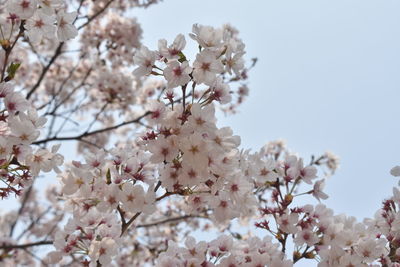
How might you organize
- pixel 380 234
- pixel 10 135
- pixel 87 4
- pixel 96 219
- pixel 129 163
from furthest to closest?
pixel 87 4
pixel 380 234
pixel 96 219
pixel 129 163
pixel 10 135

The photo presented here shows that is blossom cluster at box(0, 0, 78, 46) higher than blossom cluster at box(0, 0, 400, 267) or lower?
higher

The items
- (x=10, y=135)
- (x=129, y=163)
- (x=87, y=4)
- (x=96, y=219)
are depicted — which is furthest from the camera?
(x=87, y=4)

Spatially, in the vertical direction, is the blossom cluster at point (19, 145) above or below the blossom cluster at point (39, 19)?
below

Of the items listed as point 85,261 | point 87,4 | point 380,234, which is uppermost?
point 87,4

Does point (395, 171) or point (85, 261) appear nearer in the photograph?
point (85, 261)

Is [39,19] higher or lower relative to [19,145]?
higher

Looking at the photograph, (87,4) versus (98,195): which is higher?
(87,4)

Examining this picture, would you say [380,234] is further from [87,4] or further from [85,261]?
[87,4]

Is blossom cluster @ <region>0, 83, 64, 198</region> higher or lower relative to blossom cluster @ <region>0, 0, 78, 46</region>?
lower

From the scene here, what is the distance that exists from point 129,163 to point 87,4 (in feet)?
18.1

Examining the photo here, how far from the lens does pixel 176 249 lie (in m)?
2.91

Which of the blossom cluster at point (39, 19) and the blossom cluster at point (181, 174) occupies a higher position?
the blossom cluster at point (39, 19)

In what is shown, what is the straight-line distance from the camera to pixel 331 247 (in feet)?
9.70

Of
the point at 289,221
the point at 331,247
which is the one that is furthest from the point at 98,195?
the point at 331,247
